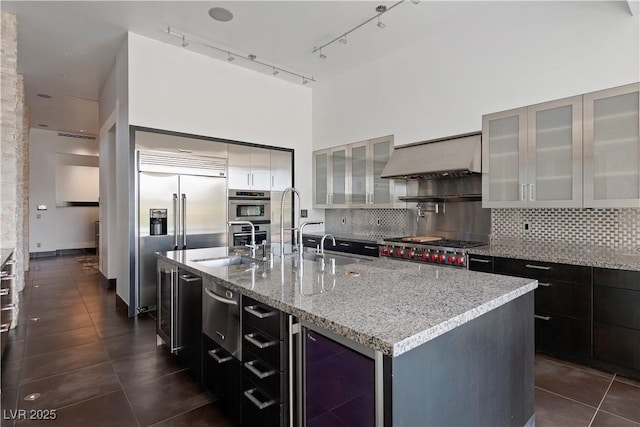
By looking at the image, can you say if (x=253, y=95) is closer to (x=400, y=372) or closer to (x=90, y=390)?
(x=90, y=390)

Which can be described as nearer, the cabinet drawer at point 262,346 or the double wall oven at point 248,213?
the cabinet drawer at point 262,346

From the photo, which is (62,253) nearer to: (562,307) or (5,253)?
(5,253)

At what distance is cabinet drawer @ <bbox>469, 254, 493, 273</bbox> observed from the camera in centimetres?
314

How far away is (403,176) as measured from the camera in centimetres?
416

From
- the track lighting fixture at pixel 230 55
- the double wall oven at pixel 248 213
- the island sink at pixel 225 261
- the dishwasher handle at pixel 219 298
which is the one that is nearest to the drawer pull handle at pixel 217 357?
the dishwasher handle at pixel 219 298

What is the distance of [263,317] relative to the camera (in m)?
1.59

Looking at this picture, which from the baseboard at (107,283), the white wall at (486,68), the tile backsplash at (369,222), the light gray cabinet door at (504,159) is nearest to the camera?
the white wall at (486,68)

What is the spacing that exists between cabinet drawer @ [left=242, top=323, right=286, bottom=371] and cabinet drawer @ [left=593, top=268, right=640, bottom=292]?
8.17 feet

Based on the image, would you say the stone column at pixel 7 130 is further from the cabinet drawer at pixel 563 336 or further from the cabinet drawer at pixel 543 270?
the cabinet drawer at pixel 563 336

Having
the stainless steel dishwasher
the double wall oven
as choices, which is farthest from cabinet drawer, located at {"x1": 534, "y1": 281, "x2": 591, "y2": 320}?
the double wall oven

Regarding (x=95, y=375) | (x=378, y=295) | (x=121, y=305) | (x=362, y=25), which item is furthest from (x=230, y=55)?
(x=378, y=295)

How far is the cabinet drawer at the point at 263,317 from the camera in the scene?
1.52 m

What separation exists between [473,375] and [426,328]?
513 mm

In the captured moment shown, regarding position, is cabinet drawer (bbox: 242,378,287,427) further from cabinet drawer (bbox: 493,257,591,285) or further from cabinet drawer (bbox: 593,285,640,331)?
cabinet drawer (bbox: 593,285,640,331)
